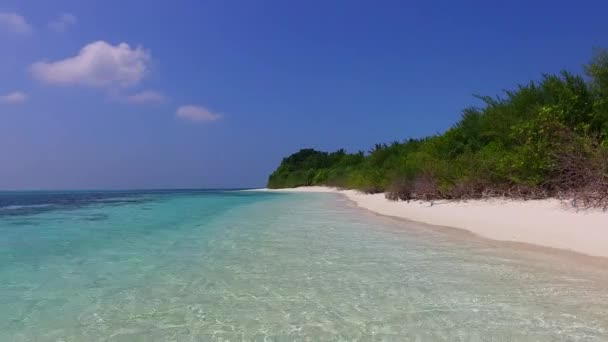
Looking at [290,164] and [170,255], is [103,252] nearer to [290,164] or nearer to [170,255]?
[170,255]

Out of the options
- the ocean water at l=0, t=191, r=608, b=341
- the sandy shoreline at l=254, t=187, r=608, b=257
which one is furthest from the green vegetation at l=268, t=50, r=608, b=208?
the ocean water at l=0, t=191, r=608, b=341

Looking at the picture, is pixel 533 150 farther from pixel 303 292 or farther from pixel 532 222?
pixel 303 292

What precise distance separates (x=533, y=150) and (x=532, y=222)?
11.3ft

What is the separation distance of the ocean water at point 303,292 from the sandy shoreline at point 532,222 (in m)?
0.73

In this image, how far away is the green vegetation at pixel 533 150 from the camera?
9883mm

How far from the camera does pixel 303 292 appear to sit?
15.5 feet

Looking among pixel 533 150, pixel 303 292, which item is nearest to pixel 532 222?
pixel 533 150

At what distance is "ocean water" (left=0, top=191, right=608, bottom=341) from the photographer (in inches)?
139

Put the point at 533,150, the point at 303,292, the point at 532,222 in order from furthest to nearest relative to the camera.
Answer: the point at 533,150, the point at 532,222, the point at 303,292

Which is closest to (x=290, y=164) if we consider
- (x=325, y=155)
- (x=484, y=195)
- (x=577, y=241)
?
(x=325, y=155)

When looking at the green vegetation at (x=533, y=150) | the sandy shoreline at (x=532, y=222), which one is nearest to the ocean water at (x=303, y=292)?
the sandy shoreline at (x=532, y=222)

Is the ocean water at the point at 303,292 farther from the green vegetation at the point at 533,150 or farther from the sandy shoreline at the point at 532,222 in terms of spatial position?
the green vegetation at the point at 533,150

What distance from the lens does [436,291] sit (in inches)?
185

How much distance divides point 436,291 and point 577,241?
4.10 m
